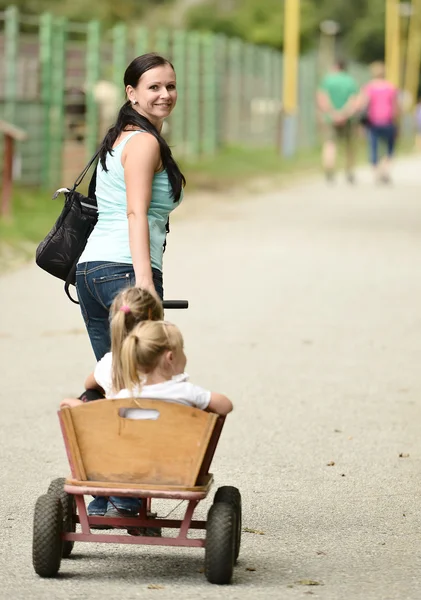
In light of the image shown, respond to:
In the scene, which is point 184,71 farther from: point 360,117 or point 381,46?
point 381,46

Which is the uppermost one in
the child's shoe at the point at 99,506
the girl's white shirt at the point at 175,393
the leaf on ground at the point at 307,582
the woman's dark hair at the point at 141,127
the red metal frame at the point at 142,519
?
the woman's dark hair at the point at 141,127

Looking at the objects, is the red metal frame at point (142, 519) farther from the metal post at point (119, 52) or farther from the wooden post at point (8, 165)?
the metal post at point (119, 52)

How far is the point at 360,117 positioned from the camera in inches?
1071

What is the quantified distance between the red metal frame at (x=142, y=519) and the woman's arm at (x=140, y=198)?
2.19 ft

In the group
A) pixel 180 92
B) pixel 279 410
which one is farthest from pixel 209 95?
pixel 279 410

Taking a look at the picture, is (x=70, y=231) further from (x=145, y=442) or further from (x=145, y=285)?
(x=145, y=442)

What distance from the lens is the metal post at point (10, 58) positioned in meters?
20.6

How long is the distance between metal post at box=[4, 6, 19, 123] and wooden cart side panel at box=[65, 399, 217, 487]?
16314 millimetres

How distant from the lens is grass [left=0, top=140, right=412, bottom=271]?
1530cm

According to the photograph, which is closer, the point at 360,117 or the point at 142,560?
the point at 142,560

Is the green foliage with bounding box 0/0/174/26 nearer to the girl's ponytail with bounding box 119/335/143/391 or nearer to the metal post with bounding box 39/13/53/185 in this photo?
the metal post with bounding box 39/13/53/185

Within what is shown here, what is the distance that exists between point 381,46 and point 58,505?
102979 millimetres

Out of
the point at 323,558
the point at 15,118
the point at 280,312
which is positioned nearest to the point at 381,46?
the point at 15,118

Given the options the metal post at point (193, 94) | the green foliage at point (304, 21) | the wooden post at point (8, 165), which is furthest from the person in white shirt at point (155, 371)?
the green foliage at point (304, 21)
